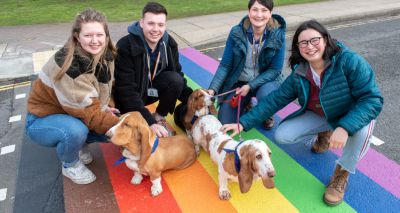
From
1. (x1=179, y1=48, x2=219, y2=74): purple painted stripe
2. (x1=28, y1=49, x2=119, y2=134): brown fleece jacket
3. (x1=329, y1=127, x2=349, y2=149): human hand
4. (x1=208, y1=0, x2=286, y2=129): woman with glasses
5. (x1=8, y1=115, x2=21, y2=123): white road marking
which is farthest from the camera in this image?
(x1=179, y1=48, x2=219, y2=74): purple painted stripe

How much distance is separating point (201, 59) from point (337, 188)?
445cm

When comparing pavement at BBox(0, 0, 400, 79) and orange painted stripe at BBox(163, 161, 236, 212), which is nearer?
orange painted stripe at BBox(163, 161, 236, 212)

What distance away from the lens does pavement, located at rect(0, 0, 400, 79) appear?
722 cm

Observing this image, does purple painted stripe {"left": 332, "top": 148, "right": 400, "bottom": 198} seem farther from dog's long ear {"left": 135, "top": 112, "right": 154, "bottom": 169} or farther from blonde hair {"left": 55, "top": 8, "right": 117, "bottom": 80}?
blonde hair {"left": 55, "top": 8, "right": 117, "bottom": 80}

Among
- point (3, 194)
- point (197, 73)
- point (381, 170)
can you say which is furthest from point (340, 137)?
point (197, 73)

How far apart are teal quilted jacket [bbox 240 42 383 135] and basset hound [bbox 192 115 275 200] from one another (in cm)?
81

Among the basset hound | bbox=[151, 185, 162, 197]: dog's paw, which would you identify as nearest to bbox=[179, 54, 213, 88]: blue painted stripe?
the basset hound

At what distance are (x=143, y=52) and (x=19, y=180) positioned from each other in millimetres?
1959

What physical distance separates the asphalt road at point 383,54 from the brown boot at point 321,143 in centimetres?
71

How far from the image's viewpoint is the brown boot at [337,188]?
3072 mm

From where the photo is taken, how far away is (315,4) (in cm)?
1232

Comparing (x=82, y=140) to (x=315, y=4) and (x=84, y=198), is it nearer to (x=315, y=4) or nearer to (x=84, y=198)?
(x=84, y=198)

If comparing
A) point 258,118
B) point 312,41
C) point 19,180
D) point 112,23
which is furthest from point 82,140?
point 112,23

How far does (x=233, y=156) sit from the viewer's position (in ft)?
9.54
